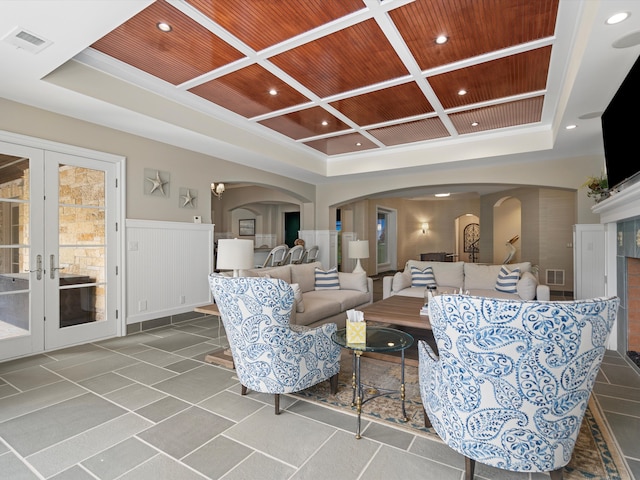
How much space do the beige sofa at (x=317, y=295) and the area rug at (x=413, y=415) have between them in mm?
729

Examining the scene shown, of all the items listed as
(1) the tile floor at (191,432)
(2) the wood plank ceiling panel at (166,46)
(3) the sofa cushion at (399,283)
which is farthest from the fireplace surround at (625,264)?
(2) the wood plank ceiling panel at (166,46)

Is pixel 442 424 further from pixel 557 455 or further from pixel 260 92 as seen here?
pixel 260 92

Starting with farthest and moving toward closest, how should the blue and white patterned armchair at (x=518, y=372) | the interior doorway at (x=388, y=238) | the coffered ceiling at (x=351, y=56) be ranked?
the interior doorway at (x=388, y=238), the coffered ceiling at (x=351, y=56), the blue and white patterned armchair at (x=518, y=372)

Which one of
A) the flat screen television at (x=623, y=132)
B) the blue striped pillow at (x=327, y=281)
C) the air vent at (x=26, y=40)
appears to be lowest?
the blue striped pillow at (x=327, y=281)

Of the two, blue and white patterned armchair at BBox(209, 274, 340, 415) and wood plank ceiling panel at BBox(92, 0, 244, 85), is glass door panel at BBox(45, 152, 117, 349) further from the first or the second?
blue and white patterned armchair at BBox(209, 274, 340, 415)

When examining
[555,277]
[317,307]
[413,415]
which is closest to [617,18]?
[413,415]

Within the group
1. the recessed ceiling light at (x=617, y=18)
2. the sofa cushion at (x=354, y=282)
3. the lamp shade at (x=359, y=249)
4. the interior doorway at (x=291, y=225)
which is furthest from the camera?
the interior doorway at (x=291, y=225)

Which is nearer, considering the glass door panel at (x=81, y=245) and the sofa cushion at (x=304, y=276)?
the glass door panel at (x=81, y=245)

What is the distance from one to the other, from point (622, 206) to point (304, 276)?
3.73m

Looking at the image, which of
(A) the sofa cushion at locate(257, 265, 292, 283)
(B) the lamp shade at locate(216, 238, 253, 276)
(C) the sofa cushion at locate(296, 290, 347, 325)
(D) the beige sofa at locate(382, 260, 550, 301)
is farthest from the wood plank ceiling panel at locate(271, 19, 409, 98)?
(D) the beige sofa at locate(382, 260, 550, 301)

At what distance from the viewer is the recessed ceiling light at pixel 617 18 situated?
2.06m

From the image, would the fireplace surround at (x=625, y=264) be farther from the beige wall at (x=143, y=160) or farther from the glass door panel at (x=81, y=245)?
the glass door panel at (x=81, y=245)

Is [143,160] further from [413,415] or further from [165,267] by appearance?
[413,415]

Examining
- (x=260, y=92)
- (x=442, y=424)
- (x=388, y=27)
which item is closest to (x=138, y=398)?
(x=442, y=424)
